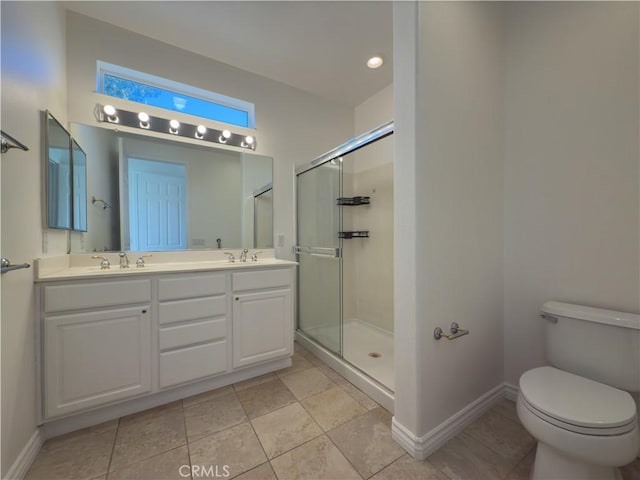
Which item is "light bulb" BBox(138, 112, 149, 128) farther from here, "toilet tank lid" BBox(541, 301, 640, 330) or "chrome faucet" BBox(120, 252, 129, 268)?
"toilet tank lid" BBox(541, 301, 640, 330)

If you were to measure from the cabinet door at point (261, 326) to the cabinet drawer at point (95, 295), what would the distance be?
583 mm

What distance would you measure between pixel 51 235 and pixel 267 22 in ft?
6.68

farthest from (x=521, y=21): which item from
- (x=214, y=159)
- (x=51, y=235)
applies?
(x=51, y=235)

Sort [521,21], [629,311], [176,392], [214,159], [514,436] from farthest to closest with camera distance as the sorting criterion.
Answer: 1. [214,159]
2. [176,392]
3. [521,21]
4. [514,436]
5. [629,311]

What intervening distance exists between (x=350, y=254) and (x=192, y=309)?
71.1 inches

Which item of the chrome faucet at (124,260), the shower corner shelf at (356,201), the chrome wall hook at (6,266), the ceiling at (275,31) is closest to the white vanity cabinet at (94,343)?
the chrome wall hook at (6,266)

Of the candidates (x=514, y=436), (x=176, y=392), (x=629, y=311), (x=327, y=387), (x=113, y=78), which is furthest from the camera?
(x=113, y=78)

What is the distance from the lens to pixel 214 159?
2273 mm

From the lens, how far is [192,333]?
169 cm

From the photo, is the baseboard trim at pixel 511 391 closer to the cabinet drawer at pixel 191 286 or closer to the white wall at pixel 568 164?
the white wall at pixel 568 164

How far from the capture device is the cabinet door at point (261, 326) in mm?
1857

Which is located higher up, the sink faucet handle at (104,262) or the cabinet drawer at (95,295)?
the sink faucet handle at (104,262)

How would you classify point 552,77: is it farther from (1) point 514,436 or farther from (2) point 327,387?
(2) point 327,387

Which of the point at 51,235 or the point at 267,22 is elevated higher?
the point at 267,22
